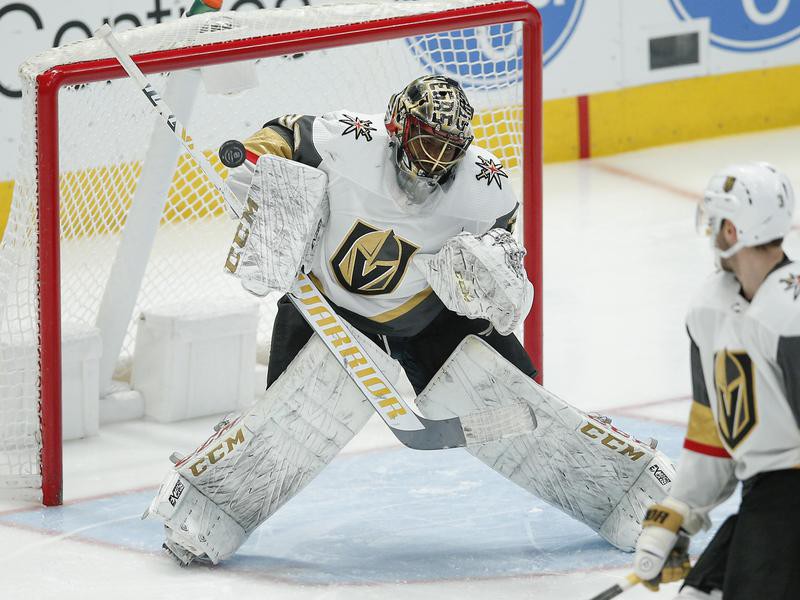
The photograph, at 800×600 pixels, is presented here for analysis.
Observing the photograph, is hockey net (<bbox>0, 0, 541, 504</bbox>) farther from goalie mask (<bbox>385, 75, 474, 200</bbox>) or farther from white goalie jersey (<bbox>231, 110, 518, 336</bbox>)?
goalie mask (<bbox>385, 75, 474, 200</bbox>)

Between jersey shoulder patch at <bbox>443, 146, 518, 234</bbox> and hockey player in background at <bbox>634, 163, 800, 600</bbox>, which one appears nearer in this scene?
hockey player in background at <bbox>634, 163, 800, 600</bbox>

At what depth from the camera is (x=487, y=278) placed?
130 inches

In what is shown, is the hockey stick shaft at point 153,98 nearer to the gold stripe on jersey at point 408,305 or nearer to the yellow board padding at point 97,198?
the gold stripe on jersey at point 408,305

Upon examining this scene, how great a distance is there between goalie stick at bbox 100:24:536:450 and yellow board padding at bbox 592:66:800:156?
454 centimetres

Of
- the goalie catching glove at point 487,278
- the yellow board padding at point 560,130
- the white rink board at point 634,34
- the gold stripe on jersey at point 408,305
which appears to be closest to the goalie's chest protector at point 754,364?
the goalie catching glove at point 487,278

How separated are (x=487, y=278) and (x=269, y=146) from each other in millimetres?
544

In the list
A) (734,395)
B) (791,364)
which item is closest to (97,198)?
(734,395)

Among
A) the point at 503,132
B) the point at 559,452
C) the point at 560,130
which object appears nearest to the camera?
the point at 559,452

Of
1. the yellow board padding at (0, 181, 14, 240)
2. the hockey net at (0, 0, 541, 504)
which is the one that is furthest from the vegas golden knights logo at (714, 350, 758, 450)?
the yellow board padding at (0, 181, 14, 240)

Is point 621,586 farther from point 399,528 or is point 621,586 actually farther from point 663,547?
point 399,528

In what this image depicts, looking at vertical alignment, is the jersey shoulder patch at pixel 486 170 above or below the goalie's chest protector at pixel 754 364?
above

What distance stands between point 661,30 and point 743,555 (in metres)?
5.50

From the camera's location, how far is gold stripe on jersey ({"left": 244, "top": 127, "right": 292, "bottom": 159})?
3.42 meters

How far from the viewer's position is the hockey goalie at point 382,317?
10.9 feet
